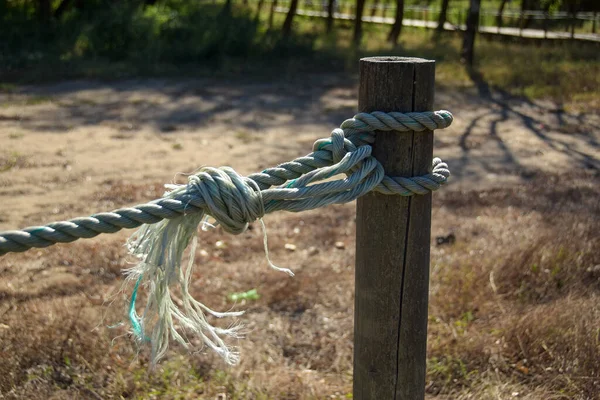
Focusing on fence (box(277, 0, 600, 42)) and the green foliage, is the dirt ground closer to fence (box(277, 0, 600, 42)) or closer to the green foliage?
the green foliage

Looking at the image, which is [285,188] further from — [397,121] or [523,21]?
[523,21]

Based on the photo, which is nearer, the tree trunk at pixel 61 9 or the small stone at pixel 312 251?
the small stone at pixel 312 251

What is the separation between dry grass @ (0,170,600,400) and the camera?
2.94 meters

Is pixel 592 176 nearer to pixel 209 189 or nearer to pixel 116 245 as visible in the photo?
pixel 116 245

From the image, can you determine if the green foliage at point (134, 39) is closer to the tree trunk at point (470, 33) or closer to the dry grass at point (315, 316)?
the tree trunk at point (470, 33)

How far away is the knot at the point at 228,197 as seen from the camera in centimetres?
173

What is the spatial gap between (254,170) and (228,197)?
550 cm

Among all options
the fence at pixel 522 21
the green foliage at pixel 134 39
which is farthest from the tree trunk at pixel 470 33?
the fence at pixel 522 21

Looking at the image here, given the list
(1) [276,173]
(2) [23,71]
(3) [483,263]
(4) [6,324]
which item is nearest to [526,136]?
(3) [483,263]

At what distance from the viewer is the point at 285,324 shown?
3686 millimetres

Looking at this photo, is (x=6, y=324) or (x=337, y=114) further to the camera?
(x=337, y=114)

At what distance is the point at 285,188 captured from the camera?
181 cm

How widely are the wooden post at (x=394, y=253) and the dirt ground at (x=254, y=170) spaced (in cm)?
83

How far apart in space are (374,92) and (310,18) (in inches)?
1083
